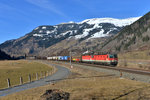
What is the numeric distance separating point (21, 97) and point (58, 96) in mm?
4422

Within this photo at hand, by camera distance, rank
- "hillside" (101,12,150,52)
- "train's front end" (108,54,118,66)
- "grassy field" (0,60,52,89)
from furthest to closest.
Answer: "hillside" (101,12,150,52) → "train's front end" (108,54,118,66) → "grassy field" (0,60,52,89)

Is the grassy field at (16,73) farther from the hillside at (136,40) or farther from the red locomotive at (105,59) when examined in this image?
the hillside at (136,40)

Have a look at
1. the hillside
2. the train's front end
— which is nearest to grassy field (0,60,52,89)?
the train's front end

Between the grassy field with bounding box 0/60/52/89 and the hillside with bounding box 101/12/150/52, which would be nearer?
the grassy field with bounding box 0/60/52/89

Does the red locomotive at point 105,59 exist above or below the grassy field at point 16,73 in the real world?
above

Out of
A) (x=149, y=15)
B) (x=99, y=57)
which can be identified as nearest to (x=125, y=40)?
(x=149, y=15)

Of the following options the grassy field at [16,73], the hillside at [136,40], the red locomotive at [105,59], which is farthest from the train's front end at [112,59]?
the hillside at [136,40]

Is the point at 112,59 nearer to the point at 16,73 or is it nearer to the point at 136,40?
the point at 16,73

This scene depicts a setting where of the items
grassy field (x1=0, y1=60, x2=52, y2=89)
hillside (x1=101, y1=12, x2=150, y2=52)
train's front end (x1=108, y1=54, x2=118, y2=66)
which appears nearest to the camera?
grassy field (x1=0, y1=60, x2=52, y2=89)

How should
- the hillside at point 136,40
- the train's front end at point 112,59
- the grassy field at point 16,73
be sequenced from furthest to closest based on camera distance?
the hillside at point 136,40
the train's front end at point 112,59
the grassy field at point 16,73

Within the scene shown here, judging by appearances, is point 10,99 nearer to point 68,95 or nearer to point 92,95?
point 68,95

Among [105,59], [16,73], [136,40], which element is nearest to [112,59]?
[105,59]

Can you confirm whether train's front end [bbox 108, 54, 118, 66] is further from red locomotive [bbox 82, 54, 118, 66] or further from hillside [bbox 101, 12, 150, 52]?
hillside [bbox 101, 12, 150, 52]

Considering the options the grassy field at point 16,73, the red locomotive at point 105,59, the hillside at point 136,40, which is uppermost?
the hillside at point 136,40
